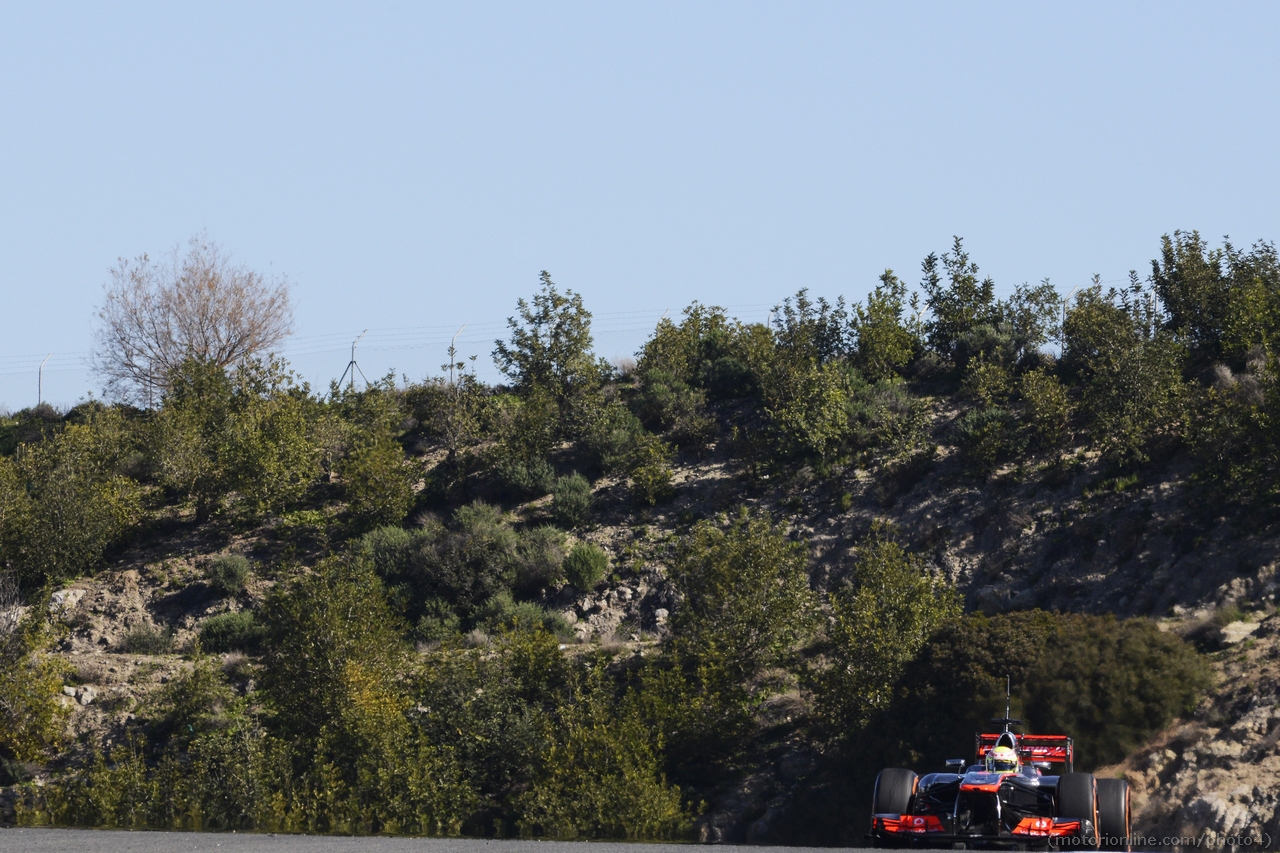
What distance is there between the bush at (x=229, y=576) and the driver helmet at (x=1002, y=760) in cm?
3548

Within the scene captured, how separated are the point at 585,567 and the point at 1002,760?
90.4ft

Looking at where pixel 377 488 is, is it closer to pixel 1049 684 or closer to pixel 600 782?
pixel 600 782

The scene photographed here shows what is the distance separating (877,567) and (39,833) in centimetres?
2176

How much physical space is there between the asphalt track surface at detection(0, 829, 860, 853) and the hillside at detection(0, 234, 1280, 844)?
9.53 metres

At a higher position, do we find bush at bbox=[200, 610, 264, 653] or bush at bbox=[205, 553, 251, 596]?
bush at bbox=[205, 553, 251, 596]

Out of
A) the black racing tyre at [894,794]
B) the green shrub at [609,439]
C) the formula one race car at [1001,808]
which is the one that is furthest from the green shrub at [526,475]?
the formula one race car at [1001,808]

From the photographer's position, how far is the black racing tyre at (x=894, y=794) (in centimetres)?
1959

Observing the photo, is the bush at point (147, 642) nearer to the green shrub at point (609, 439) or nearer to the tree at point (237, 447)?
the tree at point (237, 447)

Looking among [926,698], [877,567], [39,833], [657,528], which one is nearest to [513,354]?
[657,528]

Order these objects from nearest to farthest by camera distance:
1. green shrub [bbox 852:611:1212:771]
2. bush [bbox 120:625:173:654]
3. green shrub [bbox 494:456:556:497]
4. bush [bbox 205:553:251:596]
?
green shrub [bbox 852:611:1212:771]
bush [bbox 120:625:173:654]
bush [bbox 205:553:251:596]
green shrub [bbox 494:456:556:497]

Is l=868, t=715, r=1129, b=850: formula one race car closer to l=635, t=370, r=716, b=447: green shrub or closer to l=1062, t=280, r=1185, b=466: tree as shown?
l=1062, t=280, r=1185, b=466: tree

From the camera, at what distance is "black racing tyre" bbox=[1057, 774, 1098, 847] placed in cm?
1839

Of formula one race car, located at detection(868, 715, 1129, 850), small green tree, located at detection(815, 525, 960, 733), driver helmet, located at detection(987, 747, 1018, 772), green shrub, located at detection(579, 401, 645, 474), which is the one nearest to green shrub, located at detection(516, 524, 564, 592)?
green shrub, located at detection(579, 401, 645, 474)

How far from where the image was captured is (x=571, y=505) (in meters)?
50.1
